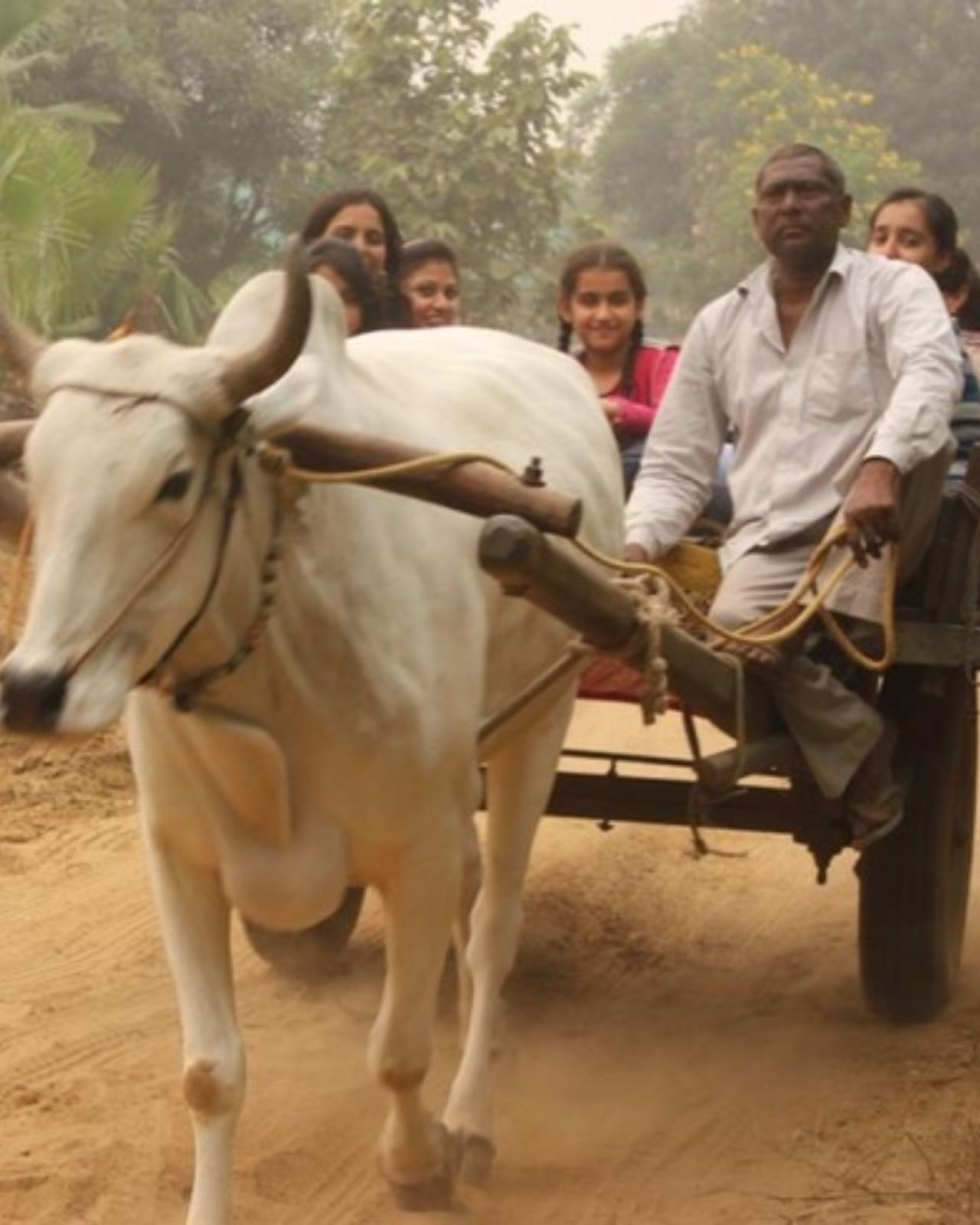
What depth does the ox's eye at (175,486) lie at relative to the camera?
3.35 m

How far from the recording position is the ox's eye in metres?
3.35

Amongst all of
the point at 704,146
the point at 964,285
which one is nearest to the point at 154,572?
the point at 964,285

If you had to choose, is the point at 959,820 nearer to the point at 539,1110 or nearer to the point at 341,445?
the point at 539,1110

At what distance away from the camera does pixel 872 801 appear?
15.9 ft

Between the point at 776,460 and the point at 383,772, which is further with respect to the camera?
the point at 776,460

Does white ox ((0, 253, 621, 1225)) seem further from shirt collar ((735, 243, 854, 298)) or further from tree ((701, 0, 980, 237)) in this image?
tree ((701, 0, 980, 237))

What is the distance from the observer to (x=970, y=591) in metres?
5.02

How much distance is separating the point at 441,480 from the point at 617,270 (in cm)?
257

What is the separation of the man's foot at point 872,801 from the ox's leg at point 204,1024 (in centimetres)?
151

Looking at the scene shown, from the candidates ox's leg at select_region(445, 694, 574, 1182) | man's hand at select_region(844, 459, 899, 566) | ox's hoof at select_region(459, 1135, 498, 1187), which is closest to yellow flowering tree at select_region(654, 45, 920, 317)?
ox's leg at select_region(445, 694, 574, 1182)

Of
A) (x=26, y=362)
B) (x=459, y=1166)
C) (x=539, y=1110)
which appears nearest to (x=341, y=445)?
(x=26, y=362)

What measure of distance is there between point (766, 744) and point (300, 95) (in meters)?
23.7

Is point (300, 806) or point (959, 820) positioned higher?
point (300, 806)

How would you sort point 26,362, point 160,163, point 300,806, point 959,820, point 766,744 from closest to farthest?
point 26,362
point 300,806
point 766,744
point 959,820
point 160,163
